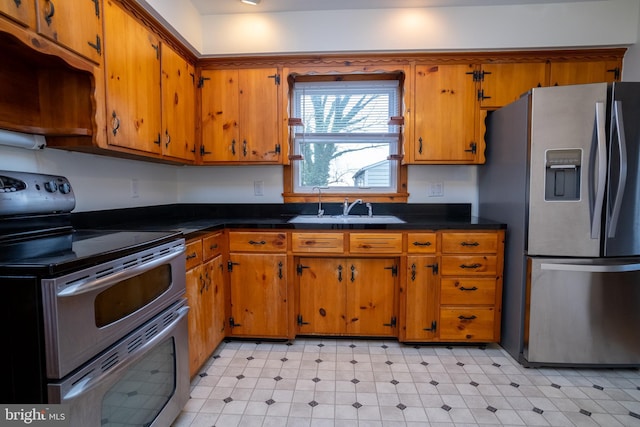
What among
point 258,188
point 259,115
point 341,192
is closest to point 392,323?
point 341,192

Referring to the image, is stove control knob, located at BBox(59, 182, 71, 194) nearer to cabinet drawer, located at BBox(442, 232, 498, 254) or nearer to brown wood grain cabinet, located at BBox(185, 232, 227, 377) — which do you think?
brown wood grain cabinet, located at BBox(185, 232, 227, 377)

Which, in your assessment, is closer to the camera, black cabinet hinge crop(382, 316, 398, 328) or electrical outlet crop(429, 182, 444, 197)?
black cabinet hinge crop(382, 316, 398, 328)

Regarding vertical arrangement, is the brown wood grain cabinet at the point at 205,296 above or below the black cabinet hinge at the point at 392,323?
above

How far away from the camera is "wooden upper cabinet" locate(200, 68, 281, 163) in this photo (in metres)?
2.50

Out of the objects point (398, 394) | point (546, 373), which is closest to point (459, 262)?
point (546, 373)

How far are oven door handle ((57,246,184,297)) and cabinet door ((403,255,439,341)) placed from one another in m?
1.61

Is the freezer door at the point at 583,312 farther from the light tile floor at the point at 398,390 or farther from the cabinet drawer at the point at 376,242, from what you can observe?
the cabinet drawer at the point at 376,242

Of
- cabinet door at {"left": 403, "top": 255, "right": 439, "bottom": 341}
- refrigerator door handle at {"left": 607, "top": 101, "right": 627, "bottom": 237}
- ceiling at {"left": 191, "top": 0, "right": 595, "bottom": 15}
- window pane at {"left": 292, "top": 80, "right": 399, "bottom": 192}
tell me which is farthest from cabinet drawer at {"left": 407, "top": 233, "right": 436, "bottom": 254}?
ceiling at {"left": 191, "top": 0, "right": 595, "bottom": 15}

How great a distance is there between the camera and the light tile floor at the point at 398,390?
161 cm

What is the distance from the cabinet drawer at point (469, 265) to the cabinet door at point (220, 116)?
5.92 feet

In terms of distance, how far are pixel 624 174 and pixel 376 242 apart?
1478 millimetres

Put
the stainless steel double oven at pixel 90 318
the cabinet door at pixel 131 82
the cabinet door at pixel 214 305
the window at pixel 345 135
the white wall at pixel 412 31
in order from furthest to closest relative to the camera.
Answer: the window at pixel 345 135 < the white wall at pixel 412 31 < the cabinet door at pixel 214 305 < the cabinet door at pixel 131 82 < the stainless steel double oven at pixel 90 318

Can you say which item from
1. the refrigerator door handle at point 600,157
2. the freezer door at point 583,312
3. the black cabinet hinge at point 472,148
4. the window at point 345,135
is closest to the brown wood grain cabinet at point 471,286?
the freezer door at point 583,312

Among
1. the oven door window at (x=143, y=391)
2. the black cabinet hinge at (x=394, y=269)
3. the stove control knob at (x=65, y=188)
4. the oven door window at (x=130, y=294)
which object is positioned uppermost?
the stove control knob at (x=65, y=188)
